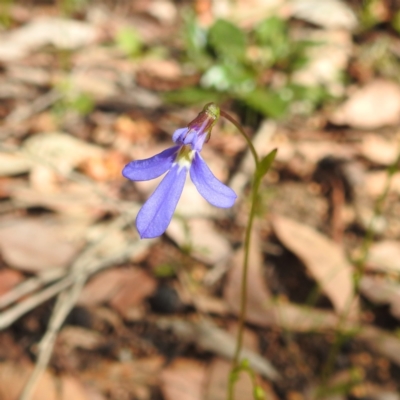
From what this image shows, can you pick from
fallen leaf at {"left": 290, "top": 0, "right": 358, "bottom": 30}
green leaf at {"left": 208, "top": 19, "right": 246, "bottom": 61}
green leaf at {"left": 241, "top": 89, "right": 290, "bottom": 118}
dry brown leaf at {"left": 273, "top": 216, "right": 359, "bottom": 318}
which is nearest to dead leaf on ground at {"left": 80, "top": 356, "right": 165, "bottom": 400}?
dry brown leaf at {"left": 273, "top": 216, "right": 359, "bottom": 318}

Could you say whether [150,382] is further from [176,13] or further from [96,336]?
[176,13]

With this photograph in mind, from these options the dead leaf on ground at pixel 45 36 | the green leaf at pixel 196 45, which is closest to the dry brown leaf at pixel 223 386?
the green leaf at pixel 196 45

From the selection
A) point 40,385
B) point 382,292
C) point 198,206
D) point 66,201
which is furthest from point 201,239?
point 40,385

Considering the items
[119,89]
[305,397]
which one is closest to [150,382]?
[305,397]

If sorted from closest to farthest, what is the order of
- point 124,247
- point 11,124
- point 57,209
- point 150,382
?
point 150,382 → point 124,247 → point 57,209 → point 11,124

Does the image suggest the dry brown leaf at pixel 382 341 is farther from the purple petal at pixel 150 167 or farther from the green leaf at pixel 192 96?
the green leaf at pixel 192 96

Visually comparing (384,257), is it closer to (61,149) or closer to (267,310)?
(267,310)
